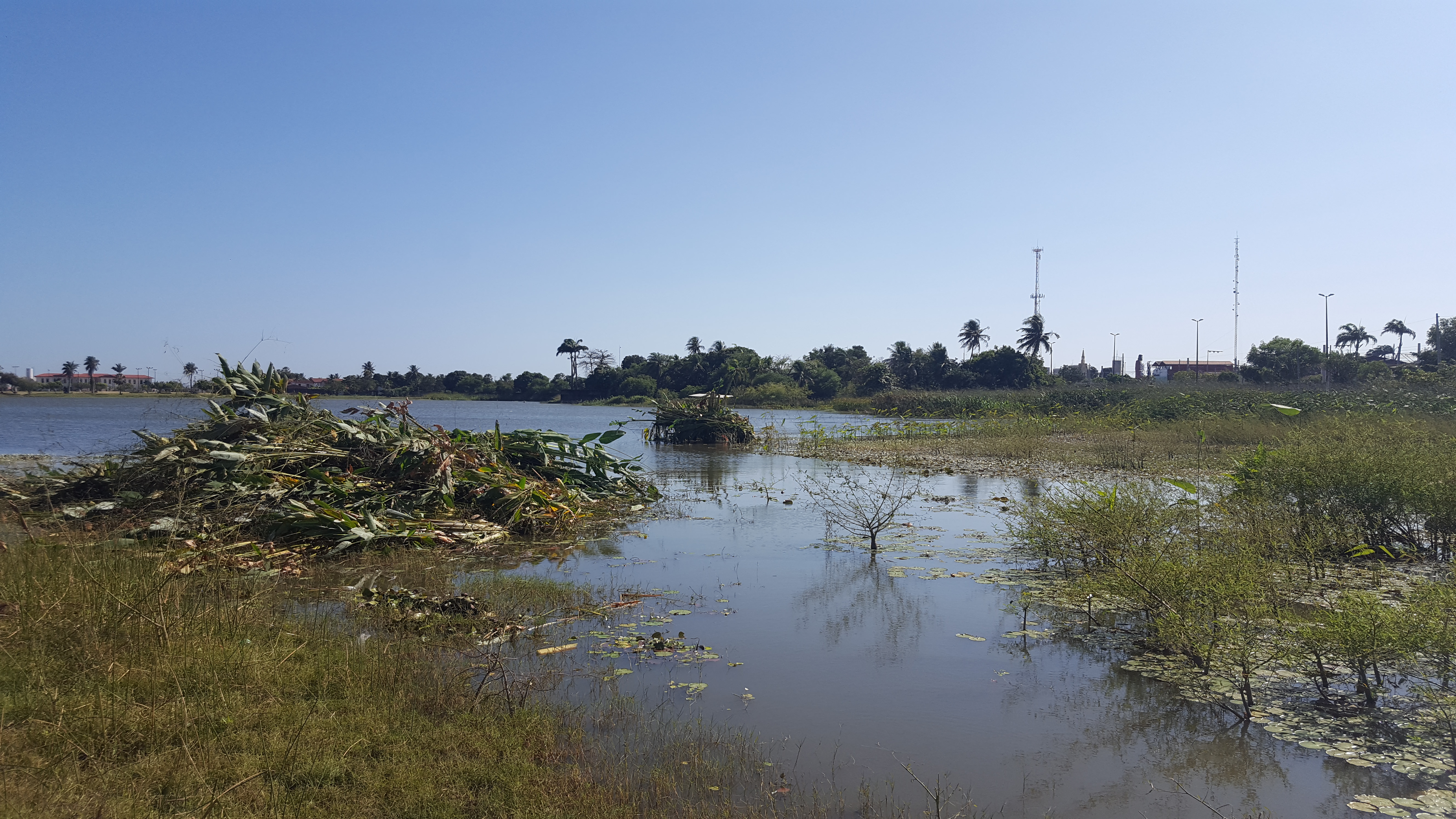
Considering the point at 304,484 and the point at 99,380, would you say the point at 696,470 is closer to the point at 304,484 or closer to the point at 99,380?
the point at 304,484

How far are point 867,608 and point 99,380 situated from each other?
12462 centimetres

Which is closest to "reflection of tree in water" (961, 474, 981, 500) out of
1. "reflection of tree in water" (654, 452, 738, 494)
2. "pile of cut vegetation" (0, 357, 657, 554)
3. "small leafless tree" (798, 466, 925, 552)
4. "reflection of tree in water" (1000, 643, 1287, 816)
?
"small leafless tree" (798, 466, 925, 552)

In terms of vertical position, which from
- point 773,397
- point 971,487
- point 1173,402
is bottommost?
point 971,487

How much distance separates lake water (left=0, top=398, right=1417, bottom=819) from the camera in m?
4.20

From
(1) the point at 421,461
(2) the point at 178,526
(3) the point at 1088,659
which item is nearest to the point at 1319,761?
(3) the point at 1088,659

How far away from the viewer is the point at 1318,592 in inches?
285

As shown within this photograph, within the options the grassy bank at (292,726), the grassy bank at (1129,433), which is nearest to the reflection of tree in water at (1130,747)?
the grassy bank at (292,726)

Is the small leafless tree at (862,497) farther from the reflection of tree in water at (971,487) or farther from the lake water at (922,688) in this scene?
the reflection of tree in water at (971,487)

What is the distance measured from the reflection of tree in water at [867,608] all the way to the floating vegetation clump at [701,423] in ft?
62.3

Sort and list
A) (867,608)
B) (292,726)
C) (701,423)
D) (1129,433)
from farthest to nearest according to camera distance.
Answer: (701,423) → (1129,433) → (867,608) → (292,726)

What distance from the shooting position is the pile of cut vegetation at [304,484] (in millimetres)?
8695

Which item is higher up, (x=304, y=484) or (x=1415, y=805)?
(x=304, y=484)

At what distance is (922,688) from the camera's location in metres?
5.54

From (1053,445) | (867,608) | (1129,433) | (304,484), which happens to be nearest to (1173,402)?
(1129,433)
